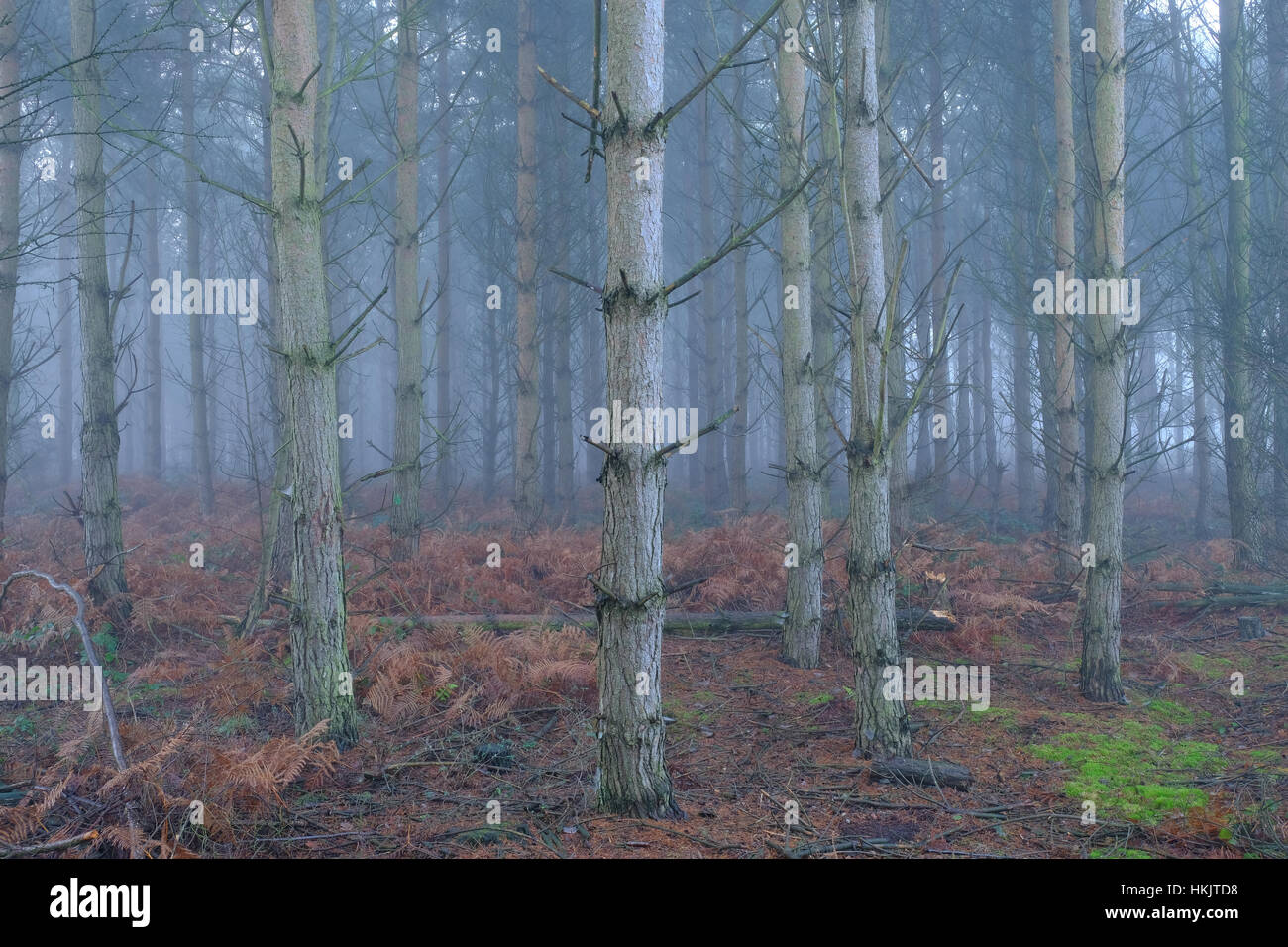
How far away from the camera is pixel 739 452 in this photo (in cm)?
1667

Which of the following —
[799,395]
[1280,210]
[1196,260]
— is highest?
[1196,260]

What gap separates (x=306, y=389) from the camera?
6027 mm

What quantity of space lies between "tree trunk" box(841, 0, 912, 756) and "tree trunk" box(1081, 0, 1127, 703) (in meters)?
2.56

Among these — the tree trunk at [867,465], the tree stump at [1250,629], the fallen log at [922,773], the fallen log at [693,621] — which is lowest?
the fallen log at [922,773]

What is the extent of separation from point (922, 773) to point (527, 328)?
1022cm

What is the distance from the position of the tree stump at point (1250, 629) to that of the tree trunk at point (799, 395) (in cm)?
492

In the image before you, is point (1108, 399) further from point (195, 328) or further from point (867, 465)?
point (195, 328)

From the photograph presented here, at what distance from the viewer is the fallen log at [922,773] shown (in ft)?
18.5

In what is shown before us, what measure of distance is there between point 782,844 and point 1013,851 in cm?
123

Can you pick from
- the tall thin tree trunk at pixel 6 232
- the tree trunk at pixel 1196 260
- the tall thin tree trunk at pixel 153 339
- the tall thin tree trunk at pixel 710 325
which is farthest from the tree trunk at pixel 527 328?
the tall thin tree trunk at pixel 153 339

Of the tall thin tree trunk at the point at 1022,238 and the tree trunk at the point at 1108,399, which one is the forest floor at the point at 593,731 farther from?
the tall thin tree trunk at the point at 1022,238

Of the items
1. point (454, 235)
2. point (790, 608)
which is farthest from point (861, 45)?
point (454, 235)

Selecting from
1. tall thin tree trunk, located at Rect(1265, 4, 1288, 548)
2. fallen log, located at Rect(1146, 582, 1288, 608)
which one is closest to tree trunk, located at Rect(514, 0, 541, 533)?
fallen log, located at Rect(1146, 582, 1288, 608)

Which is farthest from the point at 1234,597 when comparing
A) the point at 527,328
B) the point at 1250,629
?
the point at 527,328
